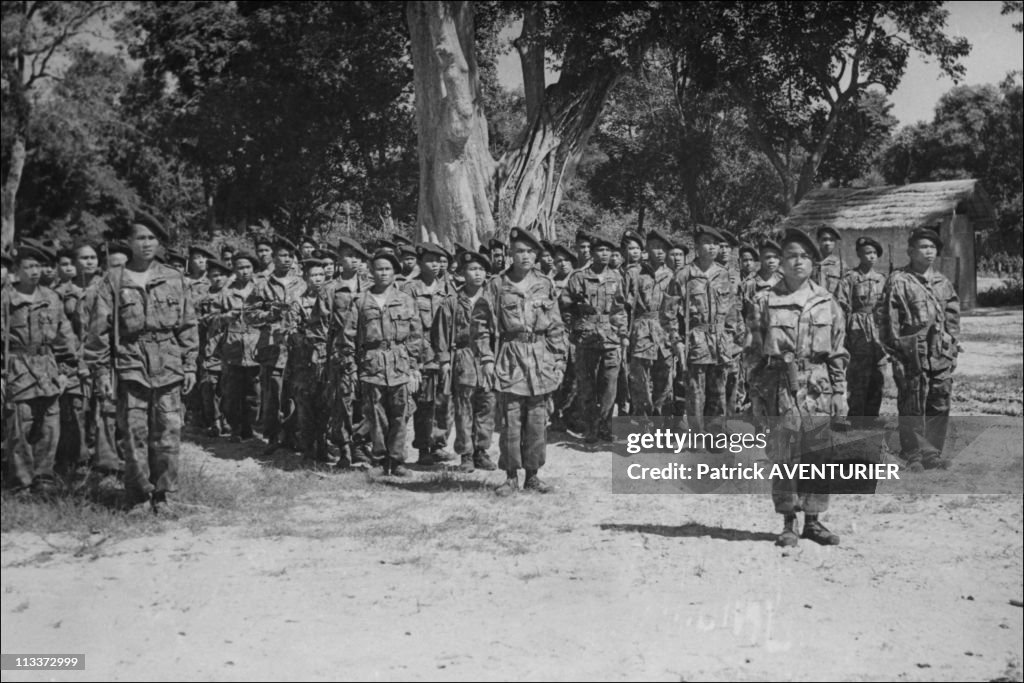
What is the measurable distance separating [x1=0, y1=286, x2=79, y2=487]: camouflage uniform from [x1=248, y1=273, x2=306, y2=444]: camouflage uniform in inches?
101

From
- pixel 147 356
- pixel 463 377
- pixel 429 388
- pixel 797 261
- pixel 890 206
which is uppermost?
pixel 890 206

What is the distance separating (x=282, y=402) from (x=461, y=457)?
2.25m

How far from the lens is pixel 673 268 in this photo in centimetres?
1208

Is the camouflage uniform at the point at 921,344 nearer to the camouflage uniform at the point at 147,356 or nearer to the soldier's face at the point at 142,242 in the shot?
the camouflage uniform at the point at 147,356

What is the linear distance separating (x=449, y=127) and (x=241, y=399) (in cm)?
953

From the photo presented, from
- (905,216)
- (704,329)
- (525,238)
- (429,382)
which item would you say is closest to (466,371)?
(429,382)

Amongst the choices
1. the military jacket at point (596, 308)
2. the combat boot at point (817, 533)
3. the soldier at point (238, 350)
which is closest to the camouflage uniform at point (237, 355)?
the soldier at point (238, 350)

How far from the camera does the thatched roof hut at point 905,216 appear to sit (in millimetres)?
26297

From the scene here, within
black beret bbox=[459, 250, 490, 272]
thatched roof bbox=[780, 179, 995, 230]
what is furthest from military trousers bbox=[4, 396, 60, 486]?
thatched roof bbox=[780, 179, 995, 230]

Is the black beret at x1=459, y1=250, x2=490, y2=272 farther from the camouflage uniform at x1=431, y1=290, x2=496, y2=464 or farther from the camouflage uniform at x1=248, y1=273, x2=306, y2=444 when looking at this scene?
the camouflage uniform at x1=248, y1=273, x2=306, y2=444

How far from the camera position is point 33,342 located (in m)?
9.24

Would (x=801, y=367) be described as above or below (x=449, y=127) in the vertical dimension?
below

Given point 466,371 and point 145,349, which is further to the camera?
point 466,371

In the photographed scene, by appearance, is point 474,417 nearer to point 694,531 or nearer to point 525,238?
point 525,238
